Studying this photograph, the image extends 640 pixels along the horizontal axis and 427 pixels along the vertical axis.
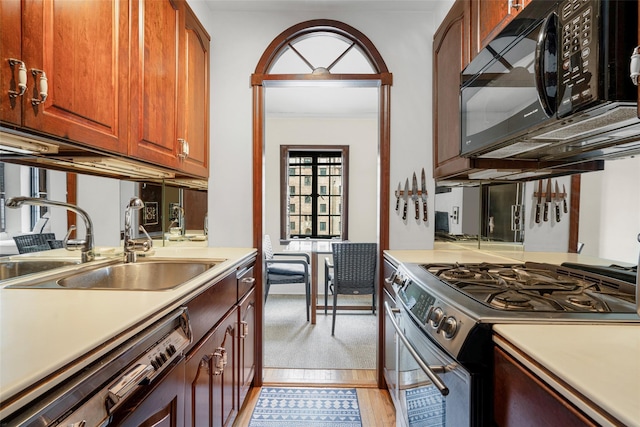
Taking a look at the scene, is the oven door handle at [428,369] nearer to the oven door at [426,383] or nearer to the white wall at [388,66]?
the oven door at [426,383]

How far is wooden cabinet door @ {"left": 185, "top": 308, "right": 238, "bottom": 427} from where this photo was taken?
3.65 ft

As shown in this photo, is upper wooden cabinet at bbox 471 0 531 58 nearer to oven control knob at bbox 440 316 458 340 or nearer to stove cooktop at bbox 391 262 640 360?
stove cooktop at bbox 391 262 640 360

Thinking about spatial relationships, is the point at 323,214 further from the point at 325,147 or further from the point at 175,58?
the point at 175,58

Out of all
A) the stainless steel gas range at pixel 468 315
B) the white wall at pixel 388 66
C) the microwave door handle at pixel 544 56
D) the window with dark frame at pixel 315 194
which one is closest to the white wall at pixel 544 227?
the stainless steel gas range at pixel 468 315

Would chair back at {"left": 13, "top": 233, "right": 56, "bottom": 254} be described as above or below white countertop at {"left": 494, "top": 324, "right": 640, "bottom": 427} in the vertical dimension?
above

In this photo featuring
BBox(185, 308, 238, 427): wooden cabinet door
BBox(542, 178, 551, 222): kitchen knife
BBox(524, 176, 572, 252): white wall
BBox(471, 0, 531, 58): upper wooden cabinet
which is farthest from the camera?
BBox(542, 178, 551, 222): kitchen knife

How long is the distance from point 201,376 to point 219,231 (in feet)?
3.92

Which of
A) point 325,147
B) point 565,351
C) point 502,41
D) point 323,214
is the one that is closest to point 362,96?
point 325,147

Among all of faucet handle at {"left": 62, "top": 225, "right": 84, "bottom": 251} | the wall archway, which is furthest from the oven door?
faucet handle at {"left": 62, "top": 225, "right": 84, "bottom": 251}

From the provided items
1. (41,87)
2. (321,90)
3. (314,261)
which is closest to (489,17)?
(41,87)

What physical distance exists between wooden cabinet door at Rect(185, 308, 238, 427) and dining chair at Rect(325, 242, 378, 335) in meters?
1.54

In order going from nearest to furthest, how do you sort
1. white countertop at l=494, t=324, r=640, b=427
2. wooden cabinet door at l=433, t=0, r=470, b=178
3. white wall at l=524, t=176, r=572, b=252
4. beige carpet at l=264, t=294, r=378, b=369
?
white countertop at l=494, t=324, r=640, b=427 < white wall at l=524, t=176, r=572, b=252 < wooden cabinet door at l=433, t=0, r=470, b=178 < beige carpet at l=264, t=294, r=378, b=369

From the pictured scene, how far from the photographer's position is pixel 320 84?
227cm

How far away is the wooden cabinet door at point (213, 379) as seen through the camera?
111 centimetres
